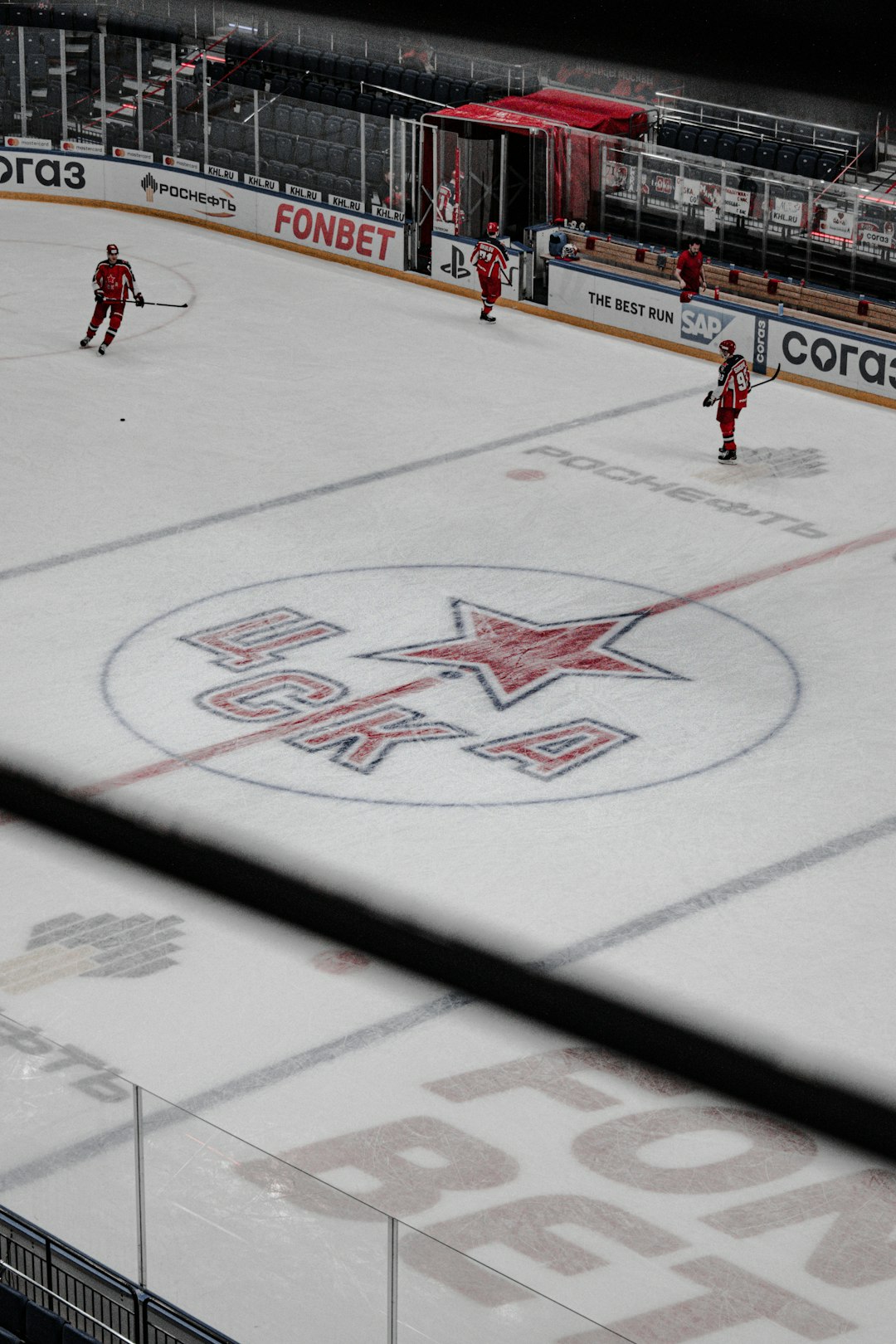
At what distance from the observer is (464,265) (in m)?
23.0

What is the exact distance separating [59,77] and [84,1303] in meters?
22.6

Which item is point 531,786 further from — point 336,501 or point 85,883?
point 336,501

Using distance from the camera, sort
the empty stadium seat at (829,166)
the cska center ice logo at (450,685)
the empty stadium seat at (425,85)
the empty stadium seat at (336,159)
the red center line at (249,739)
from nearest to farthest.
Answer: the red center line at (249,739) < the cska center ice logo at (450,685) < the empty stadium seat at (829,166) < the empty stadium seat at (336,159) < the empty stadium seat at (425,85)

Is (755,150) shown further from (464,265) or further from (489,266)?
(489,266)

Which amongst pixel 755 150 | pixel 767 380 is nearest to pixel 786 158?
pixel 755 150

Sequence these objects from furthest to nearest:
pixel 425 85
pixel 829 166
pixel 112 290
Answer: pixel 425 85, pixel 829 166, pixel 112 290

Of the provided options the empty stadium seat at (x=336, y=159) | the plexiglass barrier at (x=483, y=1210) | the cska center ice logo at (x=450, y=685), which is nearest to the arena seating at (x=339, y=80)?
the empty stadium seat at (x=336, y=159)

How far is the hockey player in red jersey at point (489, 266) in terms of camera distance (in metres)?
21.3

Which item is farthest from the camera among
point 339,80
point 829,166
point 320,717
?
point 339,80

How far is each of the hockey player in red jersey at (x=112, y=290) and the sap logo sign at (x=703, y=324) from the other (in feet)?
17.8

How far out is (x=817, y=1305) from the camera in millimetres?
7012

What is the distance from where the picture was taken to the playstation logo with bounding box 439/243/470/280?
2302 centimetres

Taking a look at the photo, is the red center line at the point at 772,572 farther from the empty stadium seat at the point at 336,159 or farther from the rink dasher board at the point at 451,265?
the empty stadium seat at the point at 336,159

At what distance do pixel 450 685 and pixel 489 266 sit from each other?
939 centimetres
